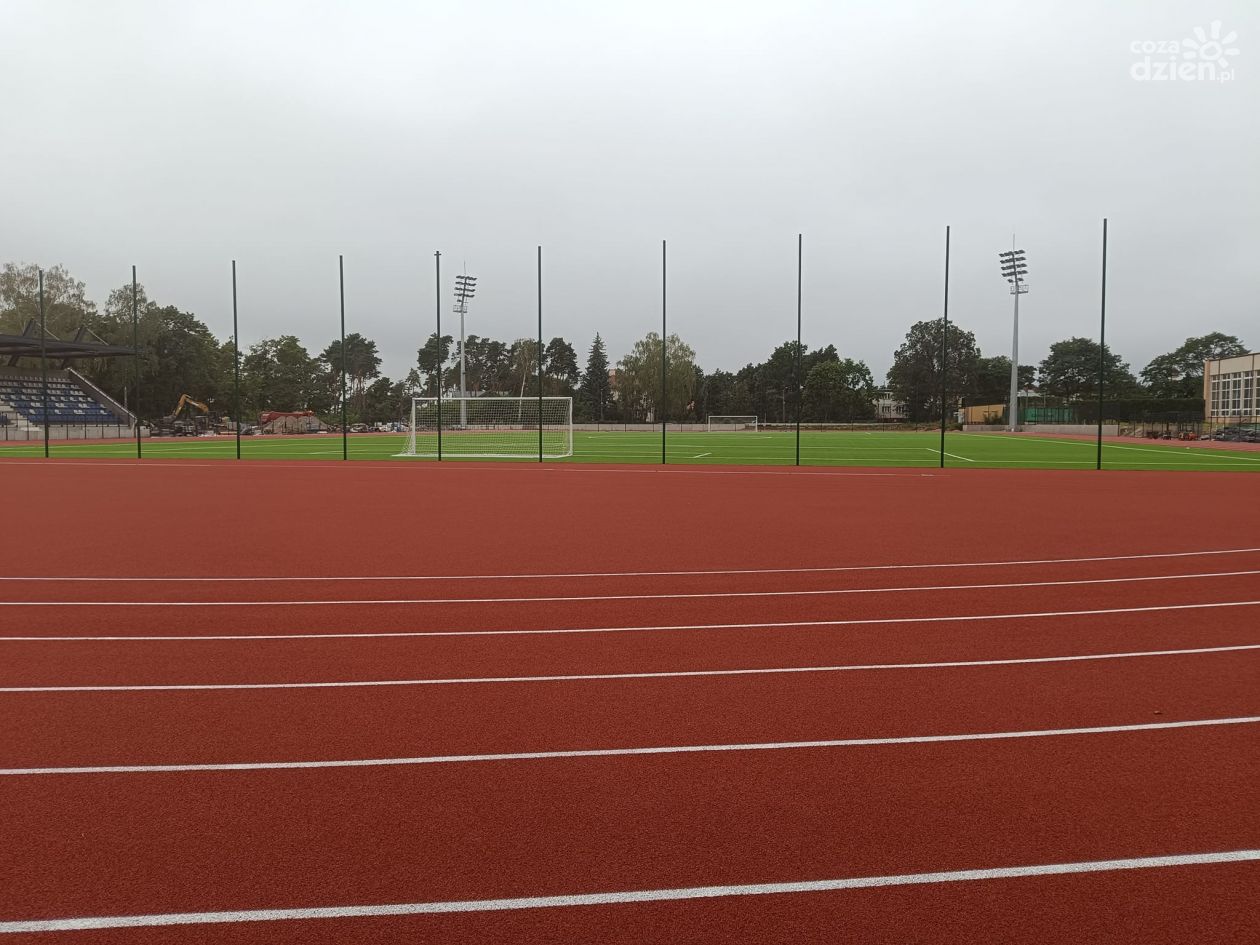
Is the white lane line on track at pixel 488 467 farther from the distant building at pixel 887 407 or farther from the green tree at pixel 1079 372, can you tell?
the green tree at pixel 1079 372

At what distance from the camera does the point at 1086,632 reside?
6.49 meters

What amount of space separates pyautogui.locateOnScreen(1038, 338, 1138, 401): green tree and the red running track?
107908 millimetres

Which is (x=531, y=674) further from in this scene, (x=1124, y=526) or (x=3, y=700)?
(x=1124, y=526)

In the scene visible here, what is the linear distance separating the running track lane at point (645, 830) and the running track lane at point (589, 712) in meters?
Result: 0.28

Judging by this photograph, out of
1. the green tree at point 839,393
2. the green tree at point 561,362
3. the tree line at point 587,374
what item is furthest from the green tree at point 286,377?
the green tree at point 839,393

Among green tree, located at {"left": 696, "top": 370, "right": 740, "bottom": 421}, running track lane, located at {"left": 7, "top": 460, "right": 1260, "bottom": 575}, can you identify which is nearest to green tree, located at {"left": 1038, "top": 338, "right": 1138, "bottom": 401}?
green tree, located at {"left": 696, "top": 370, "right": 740, "bottom": 421}

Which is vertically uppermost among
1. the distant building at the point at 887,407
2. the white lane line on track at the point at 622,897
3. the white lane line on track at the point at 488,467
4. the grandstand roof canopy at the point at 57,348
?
the grandstand roof canopy at the point at 57,348

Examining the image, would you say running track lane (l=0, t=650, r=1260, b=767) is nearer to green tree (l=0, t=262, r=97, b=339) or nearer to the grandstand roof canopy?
the grandstand roof canopy

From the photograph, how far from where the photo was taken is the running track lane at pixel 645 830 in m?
2.99

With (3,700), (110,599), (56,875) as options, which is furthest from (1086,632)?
(110,599)

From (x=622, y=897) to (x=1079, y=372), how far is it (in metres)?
118

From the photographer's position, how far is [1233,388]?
73.4 metres

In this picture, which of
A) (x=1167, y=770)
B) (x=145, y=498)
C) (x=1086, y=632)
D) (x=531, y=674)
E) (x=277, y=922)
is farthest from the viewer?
(x=145, y=498)

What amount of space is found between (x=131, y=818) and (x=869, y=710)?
3.66 meters
